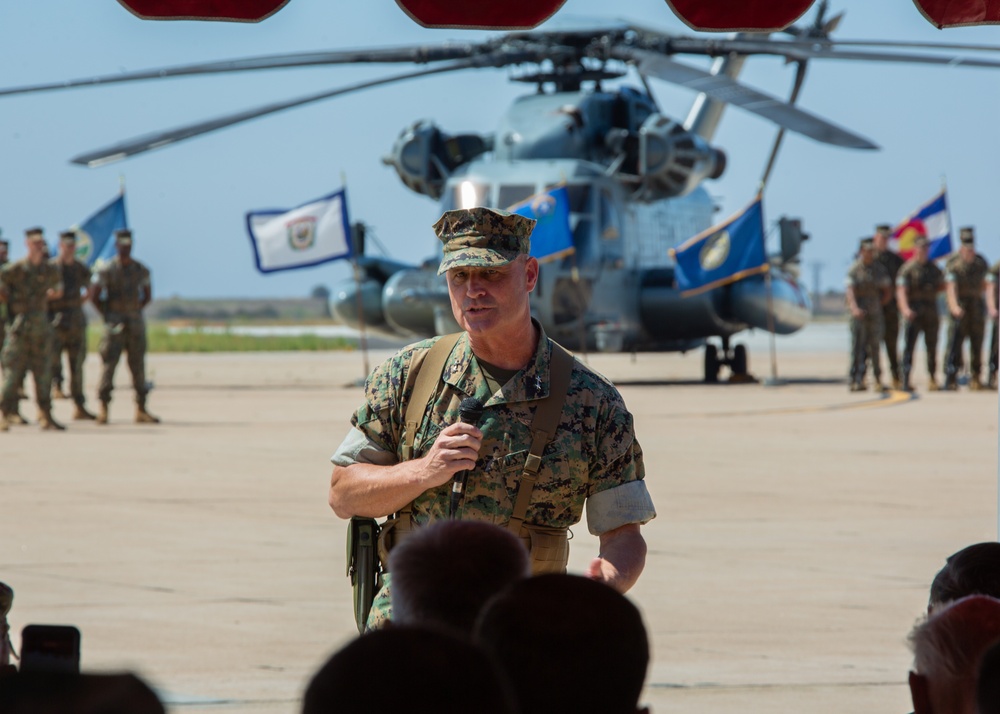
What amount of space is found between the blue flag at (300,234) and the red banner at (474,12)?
668 inches

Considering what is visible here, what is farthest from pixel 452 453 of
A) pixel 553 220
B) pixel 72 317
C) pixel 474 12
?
pixel 553 220

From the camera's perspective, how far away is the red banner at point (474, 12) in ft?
12.3

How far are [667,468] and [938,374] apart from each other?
1655 centimetres

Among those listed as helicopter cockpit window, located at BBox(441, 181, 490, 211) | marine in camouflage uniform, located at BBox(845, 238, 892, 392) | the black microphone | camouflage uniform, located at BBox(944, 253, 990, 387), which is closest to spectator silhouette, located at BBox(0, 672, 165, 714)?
the black microphone

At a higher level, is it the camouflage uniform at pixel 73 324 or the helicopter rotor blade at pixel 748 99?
the helicopter rotor blade at pixel 748 99

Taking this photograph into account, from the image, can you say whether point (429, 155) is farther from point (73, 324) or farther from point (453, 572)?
point (453, 572)

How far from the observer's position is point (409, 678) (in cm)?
160

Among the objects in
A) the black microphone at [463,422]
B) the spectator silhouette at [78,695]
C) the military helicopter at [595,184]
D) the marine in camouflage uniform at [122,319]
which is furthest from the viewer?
the military helicopter at [595,184]

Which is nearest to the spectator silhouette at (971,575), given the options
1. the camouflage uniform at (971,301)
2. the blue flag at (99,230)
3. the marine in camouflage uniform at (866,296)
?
the marine in camouflage uniform at (866,296)

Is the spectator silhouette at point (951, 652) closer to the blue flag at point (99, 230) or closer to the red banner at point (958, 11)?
the red banner at point (958, 11)

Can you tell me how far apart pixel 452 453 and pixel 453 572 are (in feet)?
2.97

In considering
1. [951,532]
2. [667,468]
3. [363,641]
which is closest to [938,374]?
[667,468]

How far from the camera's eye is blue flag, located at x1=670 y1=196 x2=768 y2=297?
2009 cm

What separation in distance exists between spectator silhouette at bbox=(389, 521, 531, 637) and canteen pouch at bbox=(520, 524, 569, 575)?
102 cm
